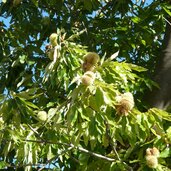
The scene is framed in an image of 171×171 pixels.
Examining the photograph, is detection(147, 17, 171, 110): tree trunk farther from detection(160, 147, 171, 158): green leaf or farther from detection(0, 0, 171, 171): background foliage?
detection(160, 147, 171, 158): green leaf

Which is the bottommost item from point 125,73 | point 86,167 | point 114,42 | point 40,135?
point 86,167

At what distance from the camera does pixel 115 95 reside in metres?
2.06

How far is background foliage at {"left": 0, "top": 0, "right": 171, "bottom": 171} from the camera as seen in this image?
2164mm

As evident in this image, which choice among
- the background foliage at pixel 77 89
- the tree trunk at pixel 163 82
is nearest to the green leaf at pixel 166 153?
the background foliage at pixel 77 89

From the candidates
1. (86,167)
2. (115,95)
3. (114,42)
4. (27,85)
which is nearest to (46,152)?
(86,167)

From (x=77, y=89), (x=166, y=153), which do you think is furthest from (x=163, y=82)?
(x=77, y=89)

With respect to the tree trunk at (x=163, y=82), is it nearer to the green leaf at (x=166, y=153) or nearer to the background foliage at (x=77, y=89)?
the background foliage at (x=77, y=89)

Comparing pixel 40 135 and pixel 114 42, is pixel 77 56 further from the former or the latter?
pixel 114 42

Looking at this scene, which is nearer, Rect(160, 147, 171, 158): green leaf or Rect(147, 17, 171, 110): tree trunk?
Rect(160, 147, 171, 158): green leaf

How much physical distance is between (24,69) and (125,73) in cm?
130

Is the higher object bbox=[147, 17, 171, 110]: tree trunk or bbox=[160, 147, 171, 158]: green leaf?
bbox=[147, 17, 171, 110]: tree trunk

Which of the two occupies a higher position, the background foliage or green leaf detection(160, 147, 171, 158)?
the background foliage

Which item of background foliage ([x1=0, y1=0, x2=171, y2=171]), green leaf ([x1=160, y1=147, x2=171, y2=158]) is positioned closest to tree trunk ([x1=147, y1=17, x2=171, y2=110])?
background foliage ([x1=0, y1=0, x2=171, y2=171])

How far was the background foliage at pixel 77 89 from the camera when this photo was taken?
7.10 ft
